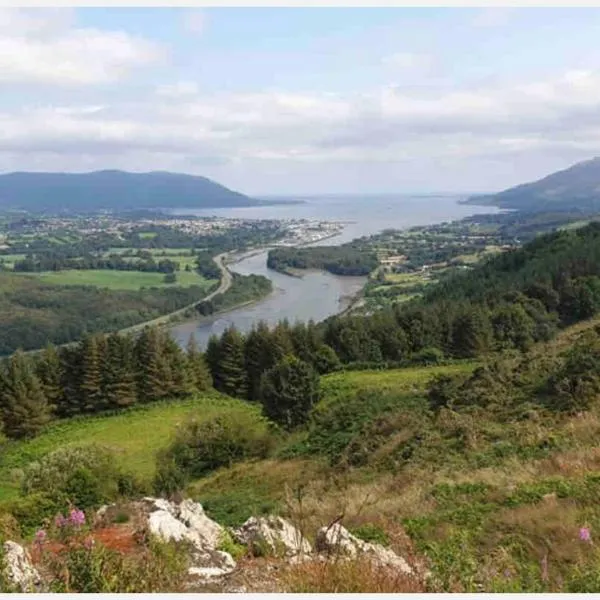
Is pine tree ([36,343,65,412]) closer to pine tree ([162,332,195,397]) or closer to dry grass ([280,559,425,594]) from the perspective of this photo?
pine tree ([162,332,195,397])

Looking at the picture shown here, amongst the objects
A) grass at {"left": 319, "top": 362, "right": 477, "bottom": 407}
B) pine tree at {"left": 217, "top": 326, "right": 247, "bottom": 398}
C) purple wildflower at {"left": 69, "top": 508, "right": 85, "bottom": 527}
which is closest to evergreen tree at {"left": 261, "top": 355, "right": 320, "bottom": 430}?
grass at {"left": 319, "top": 362, "right": 477, "bottom": 407}

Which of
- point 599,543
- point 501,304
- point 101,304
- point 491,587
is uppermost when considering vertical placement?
point 491,587

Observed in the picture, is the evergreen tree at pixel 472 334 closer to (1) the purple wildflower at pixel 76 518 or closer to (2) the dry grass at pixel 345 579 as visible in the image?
(2) the dry grass at pixel 345 579

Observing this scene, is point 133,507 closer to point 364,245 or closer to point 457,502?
point 457,502

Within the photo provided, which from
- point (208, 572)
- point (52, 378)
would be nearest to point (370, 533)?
point (208, 572)

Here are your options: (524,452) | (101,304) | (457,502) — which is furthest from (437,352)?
(101,304)

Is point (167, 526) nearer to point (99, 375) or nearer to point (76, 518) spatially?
point (76, 518)

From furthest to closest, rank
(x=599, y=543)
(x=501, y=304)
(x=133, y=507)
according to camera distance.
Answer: (x=501, y=304), (x=133, y=507), (x=599, y=543)

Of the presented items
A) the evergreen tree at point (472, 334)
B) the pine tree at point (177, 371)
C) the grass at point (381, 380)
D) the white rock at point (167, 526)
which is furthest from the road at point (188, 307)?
the white rock at point (167, 526)
